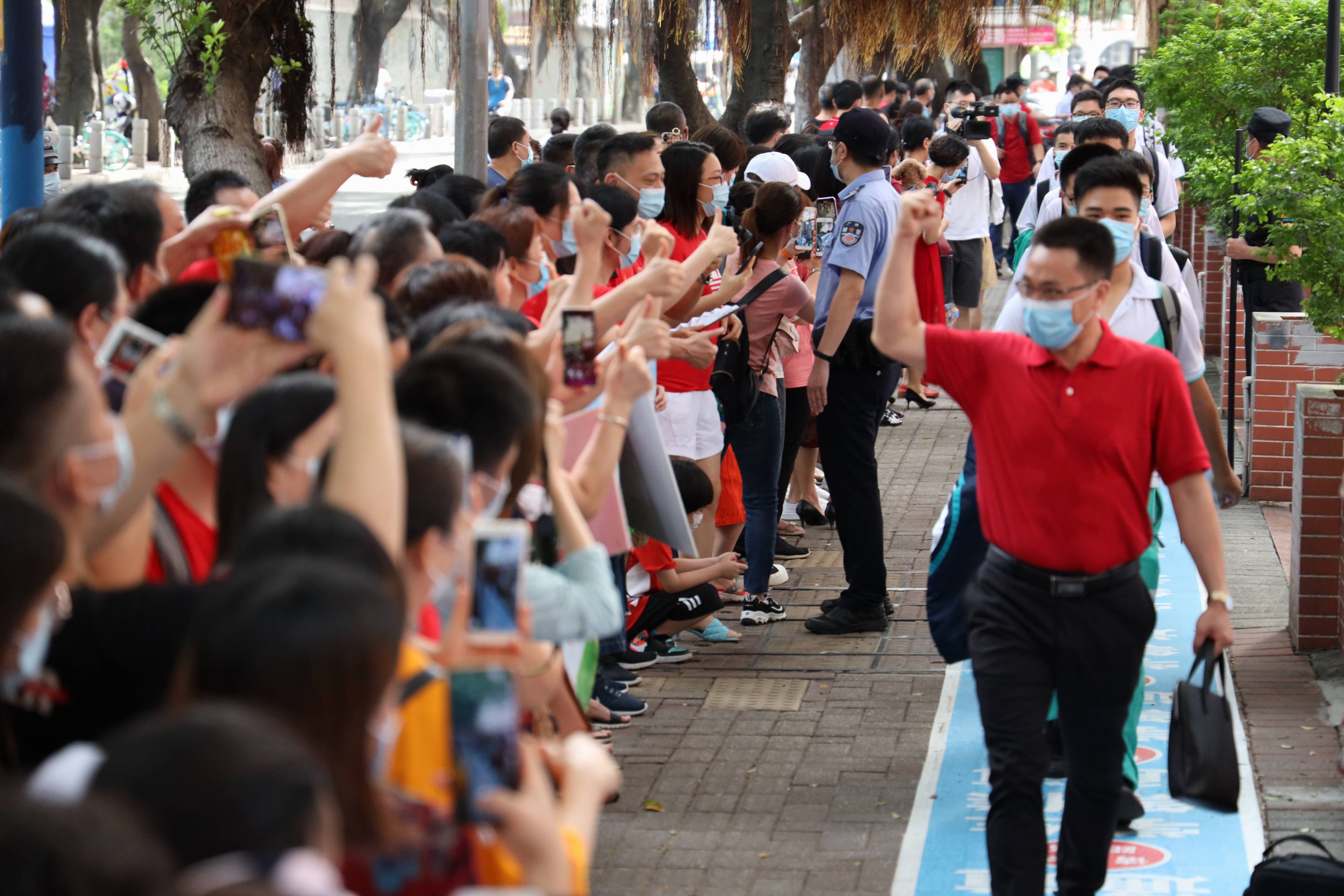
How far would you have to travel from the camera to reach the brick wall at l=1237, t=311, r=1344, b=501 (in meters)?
8.45

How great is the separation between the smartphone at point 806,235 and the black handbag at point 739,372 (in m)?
0.63

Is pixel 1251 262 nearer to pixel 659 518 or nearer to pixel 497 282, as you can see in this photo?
pixel 659 518

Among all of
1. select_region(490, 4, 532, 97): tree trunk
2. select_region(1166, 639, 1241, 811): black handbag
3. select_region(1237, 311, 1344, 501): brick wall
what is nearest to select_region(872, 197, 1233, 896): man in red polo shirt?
select_region(1166, 639, 1241, 811): black handbag

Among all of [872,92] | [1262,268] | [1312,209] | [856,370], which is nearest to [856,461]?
[856,370]

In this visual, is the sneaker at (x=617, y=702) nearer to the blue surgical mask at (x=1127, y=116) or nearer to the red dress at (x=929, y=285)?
the red dress at (x=929, y=285)

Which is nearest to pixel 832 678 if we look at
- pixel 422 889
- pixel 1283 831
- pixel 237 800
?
pixel 1283 831

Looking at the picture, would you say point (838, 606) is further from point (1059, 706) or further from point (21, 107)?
point (21, 107)

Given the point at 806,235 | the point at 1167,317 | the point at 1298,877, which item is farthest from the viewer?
the point at 806,235

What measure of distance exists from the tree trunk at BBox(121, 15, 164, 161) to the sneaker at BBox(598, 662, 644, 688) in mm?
24755

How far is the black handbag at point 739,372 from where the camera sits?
6.60 m

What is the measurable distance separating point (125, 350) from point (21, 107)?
326cm

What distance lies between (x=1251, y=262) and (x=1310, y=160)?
9.87 feet

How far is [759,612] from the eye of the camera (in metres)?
7.03

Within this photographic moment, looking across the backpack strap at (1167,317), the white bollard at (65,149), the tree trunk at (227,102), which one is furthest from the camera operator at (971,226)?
the white bollard at (65,149)
